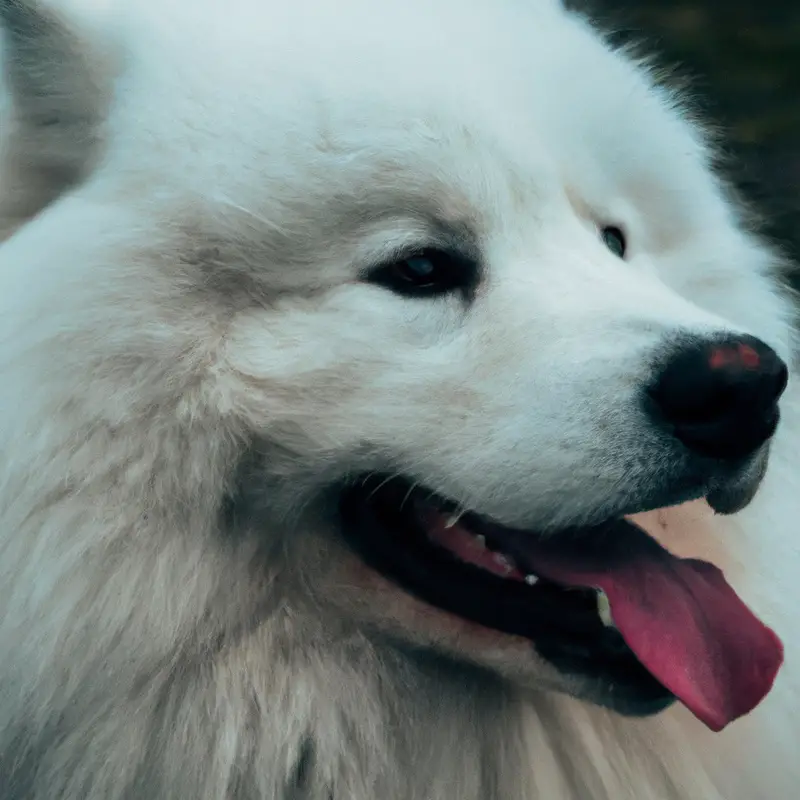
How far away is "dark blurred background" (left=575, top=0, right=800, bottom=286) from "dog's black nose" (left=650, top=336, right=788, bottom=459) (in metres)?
2.71

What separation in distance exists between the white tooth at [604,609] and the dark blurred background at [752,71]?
2750mm

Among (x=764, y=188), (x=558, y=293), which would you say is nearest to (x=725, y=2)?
(x=764, y=188)

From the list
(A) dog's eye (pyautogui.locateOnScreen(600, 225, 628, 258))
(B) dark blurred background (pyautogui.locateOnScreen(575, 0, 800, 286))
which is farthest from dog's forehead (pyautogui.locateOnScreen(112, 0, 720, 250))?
(B) dark blurred background (pyautogui.locateOnScreen(575, 0, 800, 286))

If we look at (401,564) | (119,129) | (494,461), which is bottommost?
(401,564)

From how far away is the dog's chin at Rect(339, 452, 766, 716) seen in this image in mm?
1721

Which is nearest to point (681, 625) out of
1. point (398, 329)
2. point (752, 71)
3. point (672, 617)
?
Result: point (672, 617)

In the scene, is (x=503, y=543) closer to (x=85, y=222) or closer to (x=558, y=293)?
(x=558, y=293)

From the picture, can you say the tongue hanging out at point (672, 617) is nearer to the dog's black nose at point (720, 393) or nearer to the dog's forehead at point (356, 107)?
the dog's black nose at point (720, 393)

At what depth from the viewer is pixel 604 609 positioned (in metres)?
1.76

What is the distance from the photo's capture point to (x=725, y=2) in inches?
193

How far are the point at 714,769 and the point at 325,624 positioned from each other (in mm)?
831

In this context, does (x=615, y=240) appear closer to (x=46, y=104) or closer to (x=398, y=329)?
(x=398, y=329)

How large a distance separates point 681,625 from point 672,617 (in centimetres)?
2

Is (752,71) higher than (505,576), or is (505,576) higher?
(505,576)
